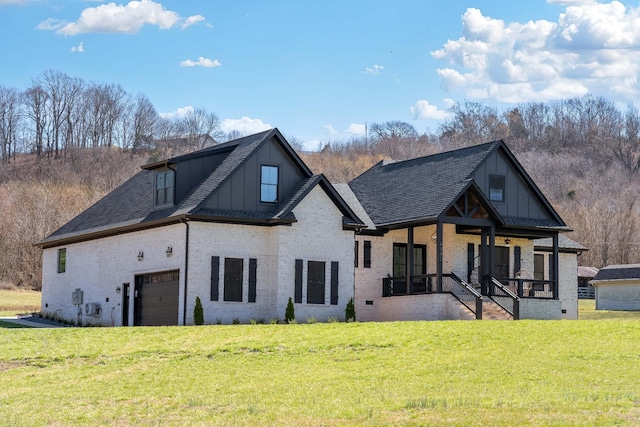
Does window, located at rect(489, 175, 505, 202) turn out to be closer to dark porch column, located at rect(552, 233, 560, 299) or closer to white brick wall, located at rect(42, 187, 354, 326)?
dark porch column, located at rect(552, 233, 560, 299)

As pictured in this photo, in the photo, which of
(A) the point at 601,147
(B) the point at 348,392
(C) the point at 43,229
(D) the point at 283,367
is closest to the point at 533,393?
(B) the point at 348,392

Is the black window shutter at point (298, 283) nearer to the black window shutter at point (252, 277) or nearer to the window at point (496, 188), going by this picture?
the black window shutter at point (252, 277)

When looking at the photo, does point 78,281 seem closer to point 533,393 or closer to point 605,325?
point 605,325

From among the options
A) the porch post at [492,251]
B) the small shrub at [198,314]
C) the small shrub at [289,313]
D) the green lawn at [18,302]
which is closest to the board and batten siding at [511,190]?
the porch post at [492,251]

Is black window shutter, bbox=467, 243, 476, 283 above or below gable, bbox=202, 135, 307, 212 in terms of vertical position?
below

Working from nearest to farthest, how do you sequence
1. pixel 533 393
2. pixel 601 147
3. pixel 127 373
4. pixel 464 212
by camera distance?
pixel 533 393
pixel 127 373
pixel 464 212
pixel 601 147

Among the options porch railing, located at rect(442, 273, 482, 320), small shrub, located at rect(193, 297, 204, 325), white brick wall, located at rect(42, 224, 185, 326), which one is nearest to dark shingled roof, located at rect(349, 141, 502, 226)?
porch railing, located at rect(442, 273, 482, 320)

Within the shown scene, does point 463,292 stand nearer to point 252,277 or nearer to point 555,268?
point 555,268

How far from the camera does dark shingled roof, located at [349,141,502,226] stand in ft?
134

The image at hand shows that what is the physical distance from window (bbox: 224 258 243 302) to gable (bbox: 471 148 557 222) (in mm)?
11247

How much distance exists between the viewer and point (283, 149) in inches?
1534

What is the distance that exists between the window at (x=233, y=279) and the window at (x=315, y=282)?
8.65ft

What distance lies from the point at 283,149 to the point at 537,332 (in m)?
13.2

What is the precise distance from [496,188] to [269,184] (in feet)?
34.4
